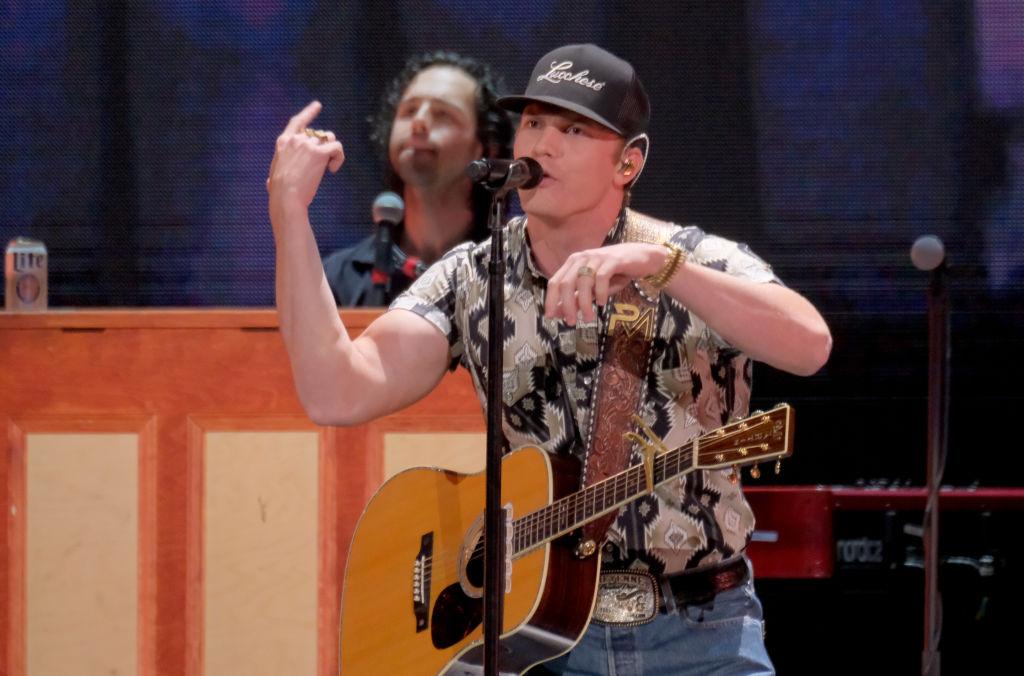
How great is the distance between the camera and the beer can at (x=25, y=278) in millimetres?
3941

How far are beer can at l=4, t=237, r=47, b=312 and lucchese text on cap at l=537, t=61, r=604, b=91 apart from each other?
1.93m

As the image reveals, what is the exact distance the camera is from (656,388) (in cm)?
259

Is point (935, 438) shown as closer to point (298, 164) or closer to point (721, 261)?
→ point (721, 261)

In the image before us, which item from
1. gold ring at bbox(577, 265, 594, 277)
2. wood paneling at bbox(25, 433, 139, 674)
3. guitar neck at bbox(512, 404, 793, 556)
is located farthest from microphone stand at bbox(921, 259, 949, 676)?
wood paneling at bbox(25, 433, 139, 674)

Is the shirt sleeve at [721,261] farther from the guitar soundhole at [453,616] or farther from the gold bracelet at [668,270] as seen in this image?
the guitar soundhole at [453,616]

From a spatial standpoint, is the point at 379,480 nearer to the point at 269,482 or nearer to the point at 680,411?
the point at 269,482

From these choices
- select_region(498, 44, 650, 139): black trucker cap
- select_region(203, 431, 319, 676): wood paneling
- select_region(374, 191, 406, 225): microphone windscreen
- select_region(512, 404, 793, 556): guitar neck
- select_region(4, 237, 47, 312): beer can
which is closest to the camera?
select_region(512, 404, 793, 556): guitar neck

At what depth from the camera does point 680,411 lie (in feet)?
8.43

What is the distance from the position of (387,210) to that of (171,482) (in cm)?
107

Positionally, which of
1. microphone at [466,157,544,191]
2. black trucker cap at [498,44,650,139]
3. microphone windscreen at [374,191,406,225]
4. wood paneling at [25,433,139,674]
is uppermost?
black trucker cap at [498,44,650,139]

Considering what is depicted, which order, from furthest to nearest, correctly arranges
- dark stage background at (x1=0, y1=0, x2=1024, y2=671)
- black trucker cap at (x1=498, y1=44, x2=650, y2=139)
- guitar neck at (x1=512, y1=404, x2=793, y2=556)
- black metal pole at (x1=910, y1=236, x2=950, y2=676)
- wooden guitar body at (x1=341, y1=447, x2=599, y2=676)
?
dark stage background at (x1=0, y1=0, x2=1024, y2=671), black metal pole at (x1=910, y1=236, x2=950, y2=676), black trucker cap at (x1=498, y1=44, x2=650, y2=139), wooden guitar body at (x1=341, y1=447, x2=599, y2=676), guitar neck at (x1=512, y1=404, x2=793, y2=556)

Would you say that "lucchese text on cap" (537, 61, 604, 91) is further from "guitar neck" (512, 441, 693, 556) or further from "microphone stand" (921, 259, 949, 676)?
"microphone stand" (921, 259, 949, 676)

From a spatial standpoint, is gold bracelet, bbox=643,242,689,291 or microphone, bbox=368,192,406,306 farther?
microphone, bbox=368,192,406,306

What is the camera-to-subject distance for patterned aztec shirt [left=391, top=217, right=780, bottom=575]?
2.52 meters
